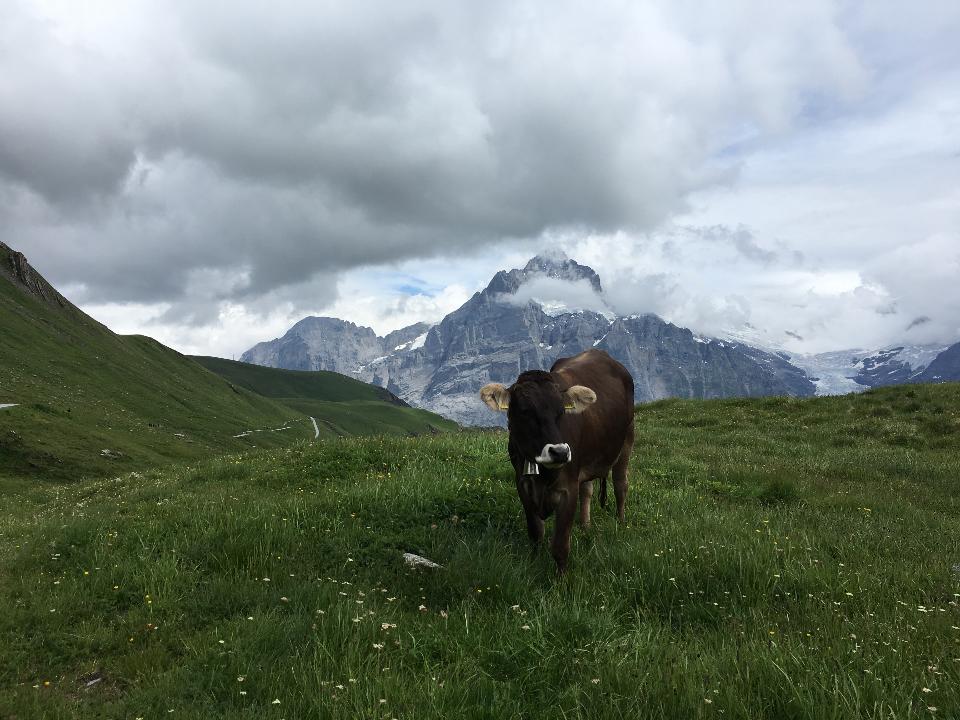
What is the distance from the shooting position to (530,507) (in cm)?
858

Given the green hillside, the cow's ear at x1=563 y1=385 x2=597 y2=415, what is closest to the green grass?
the green hillside

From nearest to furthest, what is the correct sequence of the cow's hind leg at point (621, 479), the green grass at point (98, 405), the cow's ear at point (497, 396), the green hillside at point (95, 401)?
the cow's ear at point (497, 396) → the cow's hind leg at point (621, 479) → the green grass at point (98, 405) → the green hillside at point (95, 401)

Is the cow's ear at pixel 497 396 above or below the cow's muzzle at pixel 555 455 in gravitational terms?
above

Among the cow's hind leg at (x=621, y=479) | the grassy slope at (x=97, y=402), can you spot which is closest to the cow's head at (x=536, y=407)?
the cow's hind leg at (x=621, y=479)

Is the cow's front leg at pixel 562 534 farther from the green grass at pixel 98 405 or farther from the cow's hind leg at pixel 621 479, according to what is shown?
the green grass at pixel 98 405

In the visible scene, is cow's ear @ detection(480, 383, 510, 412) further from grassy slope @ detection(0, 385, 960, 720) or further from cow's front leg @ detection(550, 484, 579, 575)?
grassy slope @ detection(0, 385, 960, 720)

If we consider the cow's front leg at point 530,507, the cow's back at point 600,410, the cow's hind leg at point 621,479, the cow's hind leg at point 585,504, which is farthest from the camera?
the cow's hind leg at point 621,479

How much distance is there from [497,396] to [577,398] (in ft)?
3.89

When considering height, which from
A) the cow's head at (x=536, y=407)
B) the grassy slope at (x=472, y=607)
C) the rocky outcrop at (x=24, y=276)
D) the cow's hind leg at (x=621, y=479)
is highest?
the rocky outcrop at (x=24, y=276)

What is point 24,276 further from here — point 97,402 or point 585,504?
point 585,504

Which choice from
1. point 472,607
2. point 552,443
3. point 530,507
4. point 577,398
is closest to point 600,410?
point 577,398

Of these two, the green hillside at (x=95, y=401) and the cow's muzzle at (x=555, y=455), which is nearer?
the cow's muzzle at (x=555, y=455)

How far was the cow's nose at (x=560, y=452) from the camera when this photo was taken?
721cm

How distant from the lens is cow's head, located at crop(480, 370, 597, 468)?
25.9 ft
